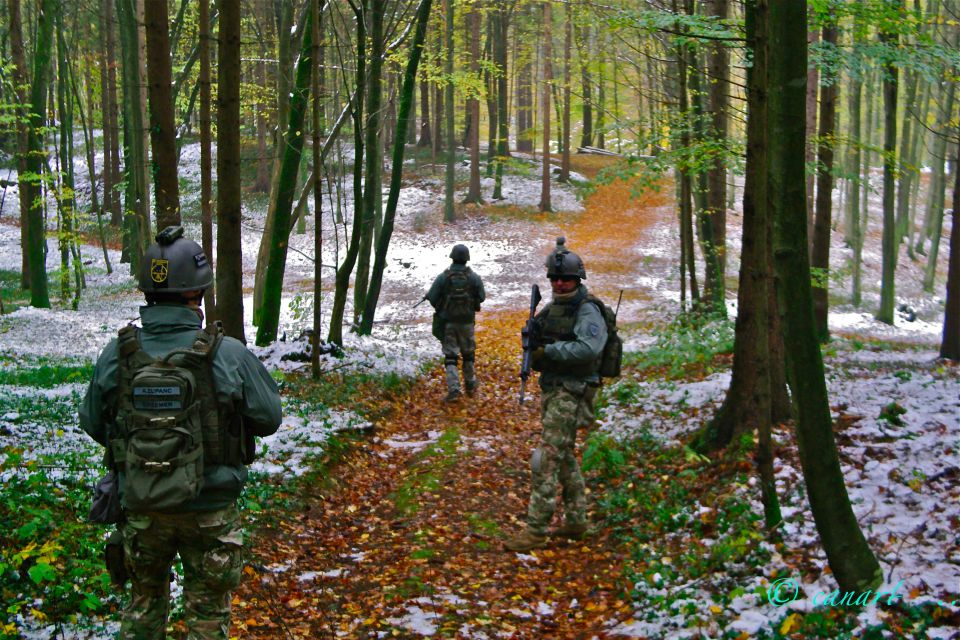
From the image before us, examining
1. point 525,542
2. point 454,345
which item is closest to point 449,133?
point 454,345

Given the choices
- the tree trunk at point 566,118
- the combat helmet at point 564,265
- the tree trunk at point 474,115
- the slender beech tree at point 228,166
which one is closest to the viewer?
the combat helmet at point 564,265

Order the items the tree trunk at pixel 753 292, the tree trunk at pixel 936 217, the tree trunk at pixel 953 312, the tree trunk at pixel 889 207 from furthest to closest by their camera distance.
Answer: the tree trunk at pixel 936 217
the tree trunk at pixel 889 207
the tree trunk at pixel 953 312
the tree trunk at pixel 753 292

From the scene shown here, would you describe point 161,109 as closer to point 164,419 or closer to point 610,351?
point 610,351

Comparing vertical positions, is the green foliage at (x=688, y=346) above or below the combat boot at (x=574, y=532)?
above

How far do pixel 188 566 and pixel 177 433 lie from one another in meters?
0.80

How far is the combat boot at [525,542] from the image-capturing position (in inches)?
263

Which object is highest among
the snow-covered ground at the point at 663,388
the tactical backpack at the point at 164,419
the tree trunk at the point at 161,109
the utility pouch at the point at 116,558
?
the tree trunk at the point at 161,109

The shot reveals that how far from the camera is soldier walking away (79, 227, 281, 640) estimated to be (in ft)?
11.8

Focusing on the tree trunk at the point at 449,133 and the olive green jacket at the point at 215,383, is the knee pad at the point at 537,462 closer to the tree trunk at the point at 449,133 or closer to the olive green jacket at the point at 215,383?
the olive green jacket at the point at 215,383

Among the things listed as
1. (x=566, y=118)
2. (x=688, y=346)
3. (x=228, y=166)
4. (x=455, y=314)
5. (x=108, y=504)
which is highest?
(x=566, y=118)

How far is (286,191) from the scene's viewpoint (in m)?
12.6

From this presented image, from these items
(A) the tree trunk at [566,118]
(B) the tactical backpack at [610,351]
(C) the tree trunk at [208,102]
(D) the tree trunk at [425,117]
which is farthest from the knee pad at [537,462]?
(D) the tree trunk at [425,117]

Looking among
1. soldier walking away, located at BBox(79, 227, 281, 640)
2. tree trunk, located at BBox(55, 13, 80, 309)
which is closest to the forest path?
soldier walking away, located at BBox(79, 227, 281, 640)

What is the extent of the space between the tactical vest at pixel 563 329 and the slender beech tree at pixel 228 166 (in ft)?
12.6
